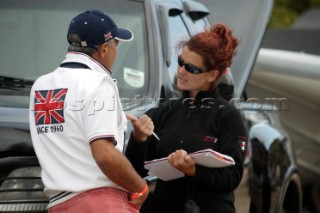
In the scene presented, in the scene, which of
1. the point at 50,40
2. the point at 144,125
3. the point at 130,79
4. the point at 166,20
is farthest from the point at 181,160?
the point at 166,20

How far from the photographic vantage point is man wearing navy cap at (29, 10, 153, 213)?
3.84m

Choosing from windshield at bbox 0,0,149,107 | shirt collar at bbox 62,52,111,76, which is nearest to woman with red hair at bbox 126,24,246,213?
shirt collar at bbox 62,52,111,76

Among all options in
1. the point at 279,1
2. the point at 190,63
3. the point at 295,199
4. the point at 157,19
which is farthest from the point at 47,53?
the point at 279,1

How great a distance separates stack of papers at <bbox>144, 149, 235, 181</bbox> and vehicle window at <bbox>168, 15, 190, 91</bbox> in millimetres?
1254

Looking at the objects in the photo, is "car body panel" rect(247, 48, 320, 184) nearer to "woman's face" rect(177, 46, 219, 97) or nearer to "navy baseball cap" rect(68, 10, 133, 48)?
"woman's face" rect(177, 46, 219, 97)

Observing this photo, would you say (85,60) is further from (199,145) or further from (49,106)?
(199,145)

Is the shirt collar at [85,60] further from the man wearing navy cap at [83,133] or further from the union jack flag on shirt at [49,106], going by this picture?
the union jack flag on shirt at [49,106]

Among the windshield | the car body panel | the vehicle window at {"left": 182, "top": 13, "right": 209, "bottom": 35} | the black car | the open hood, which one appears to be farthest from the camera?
the car body panel

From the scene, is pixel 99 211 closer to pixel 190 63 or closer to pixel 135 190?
pixel 135 190

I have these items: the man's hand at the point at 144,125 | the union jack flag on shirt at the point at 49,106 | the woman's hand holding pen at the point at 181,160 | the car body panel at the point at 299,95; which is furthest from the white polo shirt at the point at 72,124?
the car body panel at the point at 299,95

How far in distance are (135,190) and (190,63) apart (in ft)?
2.87

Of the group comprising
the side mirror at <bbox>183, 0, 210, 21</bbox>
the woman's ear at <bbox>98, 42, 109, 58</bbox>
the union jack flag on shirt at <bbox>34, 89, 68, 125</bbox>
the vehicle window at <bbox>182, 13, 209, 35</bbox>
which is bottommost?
the vehicle window at <bbox>182, 13, 209, 35</bbox>

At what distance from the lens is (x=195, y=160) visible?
14.3ft

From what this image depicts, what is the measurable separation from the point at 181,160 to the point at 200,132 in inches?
11.6
